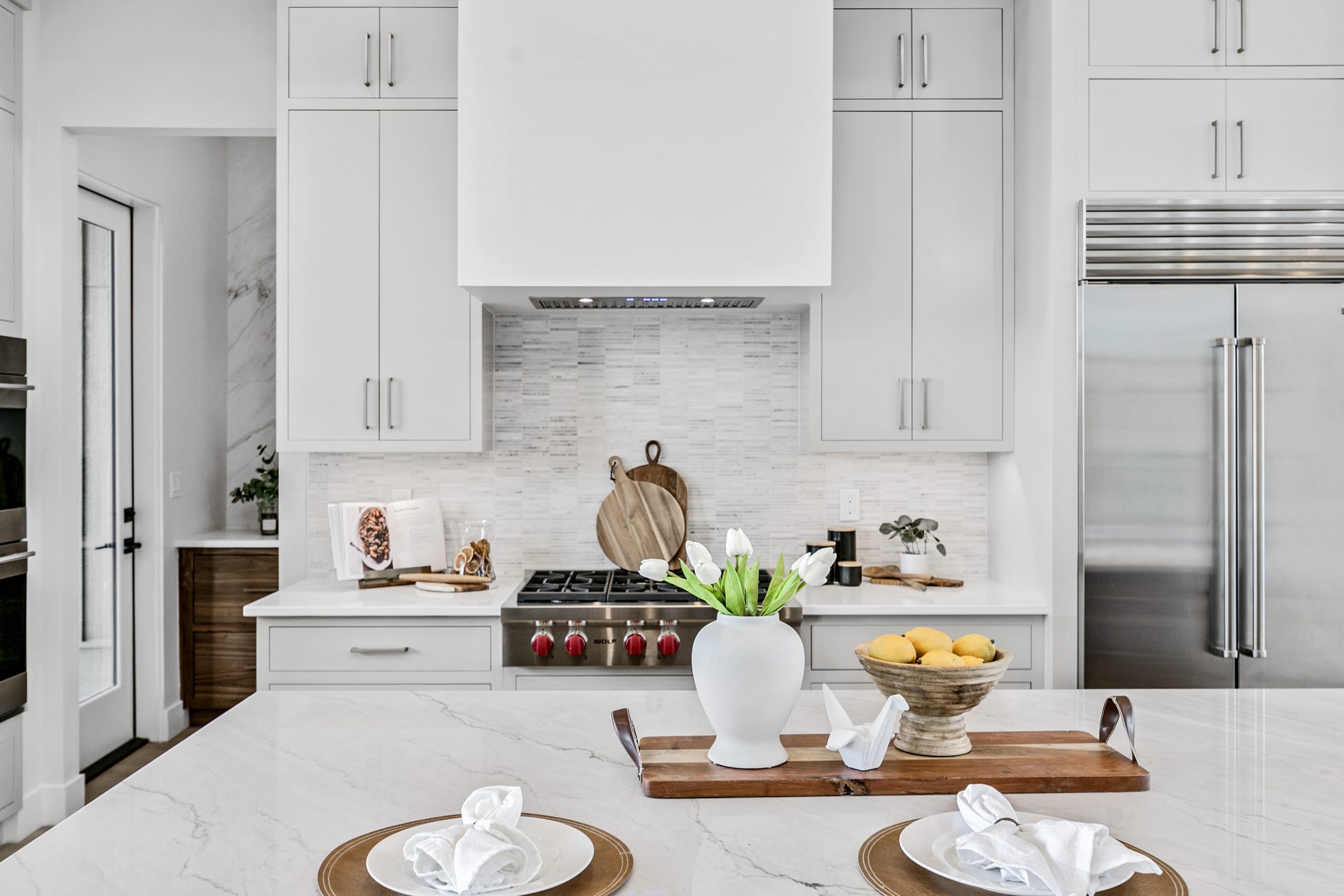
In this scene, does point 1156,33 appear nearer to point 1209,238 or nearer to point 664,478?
point 1209,238

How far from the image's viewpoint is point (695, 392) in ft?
10.8

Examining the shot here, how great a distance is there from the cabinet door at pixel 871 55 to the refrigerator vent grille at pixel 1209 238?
29.1 inches

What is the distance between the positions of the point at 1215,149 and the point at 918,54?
36.7 inches

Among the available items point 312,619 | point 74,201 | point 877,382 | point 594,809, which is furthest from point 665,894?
point 74,201

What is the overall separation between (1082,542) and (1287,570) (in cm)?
59

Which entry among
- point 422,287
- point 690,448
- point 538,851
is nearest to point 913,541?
point 690,448

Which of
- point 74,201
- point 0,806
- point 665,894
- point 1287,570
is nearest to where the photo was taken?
point 665,894

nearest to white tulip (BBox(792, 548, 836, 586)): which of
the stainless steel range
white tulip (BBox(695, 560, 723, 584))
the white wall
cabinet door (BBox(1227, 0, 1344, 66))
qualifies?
white tulip (BBox(695, 560, 723, 584))

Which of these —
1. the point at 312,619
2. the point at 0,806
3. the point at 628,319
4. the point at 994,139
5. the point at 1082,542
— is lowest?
the point at 0,806

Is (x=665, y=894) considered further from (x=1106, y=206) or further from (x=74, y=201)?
(x=74, y=201)

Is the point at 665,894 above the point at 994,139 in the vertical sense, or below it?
below

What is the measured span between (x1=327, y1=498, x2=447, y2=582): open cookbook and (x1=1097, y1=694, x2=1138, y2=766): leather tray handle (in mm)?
2226

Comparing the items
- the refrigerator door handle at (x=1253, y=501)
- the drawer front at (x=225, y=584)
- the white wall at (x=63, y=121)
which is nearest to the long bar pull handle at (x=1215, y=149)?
the refrigerator door handle at (x=1253, y=501)

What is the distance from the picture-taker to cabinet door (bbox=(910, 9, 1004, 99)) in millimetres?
2980
